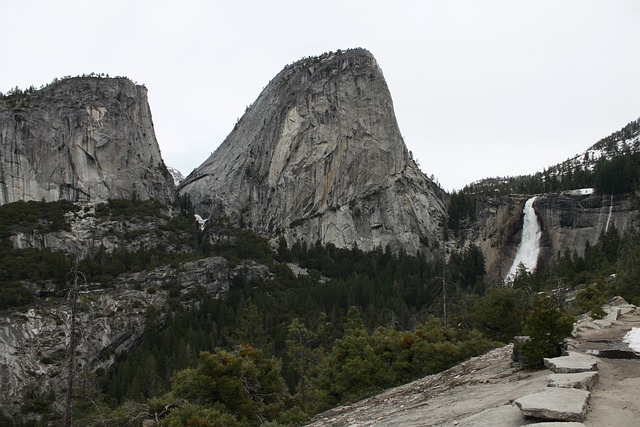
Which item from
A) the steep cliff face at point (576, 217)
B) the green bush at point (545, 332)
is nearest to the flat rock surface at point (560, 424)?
the green bush at point (545, 332)

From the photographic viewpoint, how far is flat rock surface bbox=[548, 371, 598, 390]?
1256cm

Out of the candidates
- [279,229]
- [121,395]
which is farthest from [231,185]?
[121,395]

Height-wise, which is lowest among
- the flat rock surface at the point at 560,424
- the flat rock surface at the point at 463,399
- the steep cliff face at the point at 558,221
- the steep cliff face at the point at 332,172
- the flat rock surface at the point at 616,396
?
the flat rock surface at the point at 463,399

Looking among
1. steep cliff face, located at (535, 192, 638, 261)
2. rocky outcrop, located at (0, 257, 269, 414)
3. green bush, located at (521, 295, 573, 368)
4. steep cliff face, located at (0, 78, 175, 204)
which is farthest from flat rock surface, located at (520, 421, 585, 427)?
steep cliff face, located at (0, 78, 175, 204)

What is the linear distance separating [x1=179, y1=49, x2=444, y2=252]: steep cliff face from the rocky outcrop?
3673 cm

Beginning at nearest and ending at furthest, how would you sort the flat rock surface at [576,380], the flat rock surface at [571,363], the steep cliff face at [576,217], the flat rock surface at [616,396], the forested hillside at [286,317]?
the flat rock surface at [616,396], the flat rock surface at [576,380], the flat rock surface at [571,363], the forested hillside at [286,317], the steep cliff face at [576,217]

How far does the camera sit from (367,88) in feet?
465

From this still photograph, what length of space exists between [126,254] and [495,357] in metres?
90.5

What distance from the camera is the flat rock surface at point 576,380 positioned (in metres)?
12.6

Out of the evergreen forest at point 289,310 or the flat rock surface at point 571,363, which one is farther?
the evergreen forest at point 289,310

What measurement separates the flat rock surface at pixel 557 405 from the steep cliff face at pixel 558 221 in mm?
102069

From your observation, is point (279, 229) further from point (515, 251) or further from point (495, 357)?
point (495, 357)

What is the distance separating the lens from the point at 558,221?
115 m

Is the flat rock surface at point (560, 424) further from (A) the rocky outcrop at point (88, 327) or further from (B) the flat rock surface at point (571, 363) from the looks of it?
(A) the rocky outcrop at point (88, 327)
